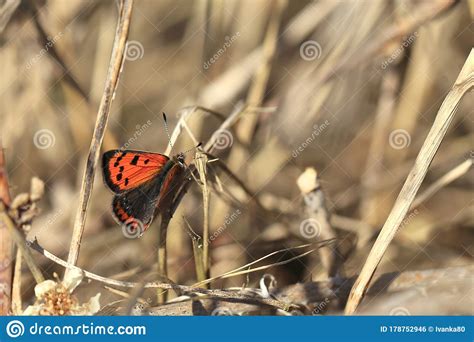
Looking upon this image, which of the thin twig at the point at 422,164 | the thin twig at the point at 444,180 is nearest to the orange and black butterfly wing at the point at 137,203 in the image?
the thin twig at the point at 422,164

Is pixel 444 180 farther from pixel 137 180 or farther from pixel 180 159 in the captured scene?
pixel 137 180

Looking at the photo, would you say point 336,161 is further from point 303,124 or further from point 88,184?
point 88,184

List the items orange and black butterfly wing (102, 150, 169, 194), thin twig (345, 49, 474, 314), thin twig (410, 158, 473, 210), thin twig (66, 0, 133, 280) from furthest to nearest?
thin twig (410, 158, 473, 210) → orange and black butterfly wing (102, 150, 169, 194) → thin twig (66, 0, 133, 280) → thin twig (345, 49, 474, 314)

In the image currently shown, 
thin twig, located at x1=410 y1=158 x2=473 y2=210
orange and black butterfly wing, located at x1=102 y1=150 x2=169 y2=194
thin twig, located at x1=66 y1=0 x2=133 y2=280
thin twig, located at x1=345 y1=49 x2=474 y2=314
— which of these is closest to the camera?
thin twig, located at x1=345 y1=49 x2=474 y2=314

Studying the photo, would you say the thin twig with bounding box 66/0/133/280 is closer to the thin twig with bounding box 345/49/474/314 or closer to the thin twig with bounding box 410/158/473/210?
the thin twig with bounding box 345/49/474/314

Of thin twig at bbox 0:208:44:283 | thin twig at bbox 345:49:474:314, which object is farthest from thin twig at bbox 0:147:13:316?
thin twig at bbox 345:49:474:314

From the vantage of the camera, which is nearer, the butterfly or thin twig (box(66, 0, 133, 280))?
thin twig (box(66, 0, 133, 280))
